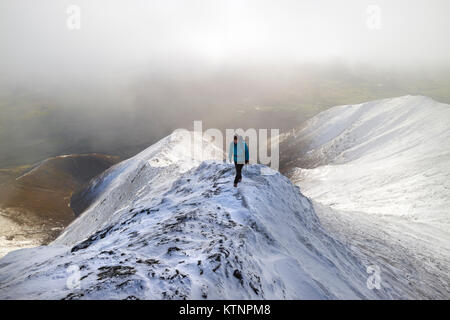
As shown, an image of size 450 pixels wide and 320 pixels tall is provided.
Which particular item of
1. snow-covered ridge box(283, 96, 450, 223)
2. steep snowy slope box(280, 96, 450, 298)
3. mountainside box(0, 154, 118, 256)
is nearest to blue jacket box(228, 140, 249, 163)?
steep snowy slope box(280, 96, 450, 298)

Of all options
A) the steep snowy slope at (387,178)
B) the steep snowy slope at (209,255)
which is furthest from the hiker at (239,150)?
the steep snowy slope at (387,178)

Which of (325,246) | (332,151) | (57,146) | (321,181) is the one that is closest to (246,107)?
(57,146)

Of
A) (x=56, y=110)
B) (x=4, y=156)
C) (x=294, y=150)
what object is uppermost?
(x=56, y=110)

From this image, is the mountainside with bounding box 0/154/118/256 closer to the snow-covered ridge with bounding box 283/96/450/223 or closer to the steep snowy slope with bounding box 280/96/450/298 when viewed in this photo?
Answer: the steep snowy slope with bounding box 280/96/450/298

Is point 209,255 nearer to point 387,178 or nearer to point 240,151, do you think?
point 240,151

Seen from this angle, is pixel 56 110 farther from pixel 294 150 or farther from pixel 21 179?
pixel 294 150
